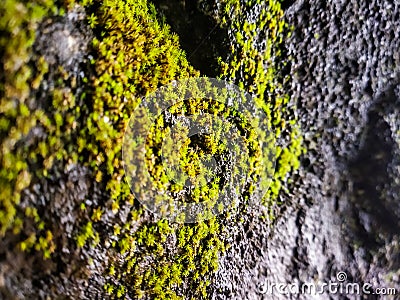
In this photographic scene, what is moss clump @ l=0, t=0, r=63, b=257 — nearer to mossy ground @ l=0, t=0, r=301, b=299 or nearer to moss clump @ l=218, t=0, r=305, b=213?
mossy ground @ l=0, t=0, r=301, b=299

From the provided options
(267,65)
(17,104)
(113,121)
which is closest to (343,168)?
(267,65)

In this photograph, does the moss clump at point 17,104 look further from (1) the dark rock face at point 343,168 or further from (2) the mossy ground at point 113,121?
(1) the dark rock face at point 343,168

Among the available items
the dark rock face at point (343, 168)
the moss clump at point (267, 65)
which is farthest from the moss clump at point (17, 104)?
the dark rock face at point (343, 168)

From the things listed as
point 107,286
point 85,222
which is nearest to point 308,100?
point 85,222

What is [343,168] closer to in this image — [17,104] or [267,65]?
[267,65]

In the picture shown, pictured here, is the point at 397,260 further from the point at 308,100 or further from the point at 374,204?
the point at 308,100
